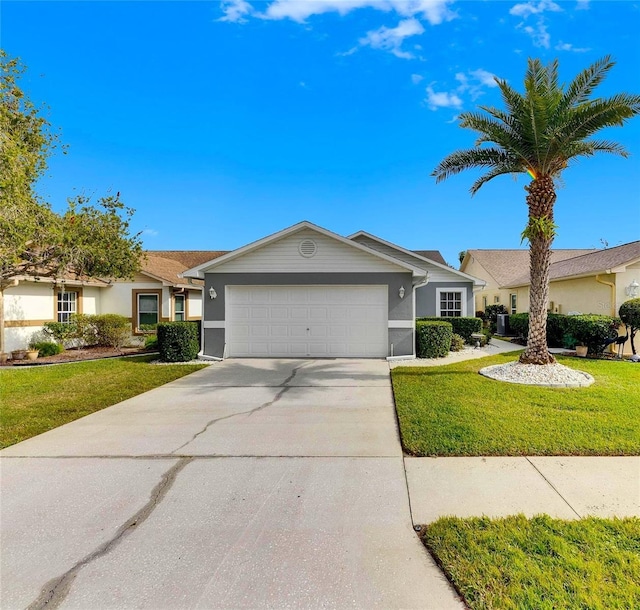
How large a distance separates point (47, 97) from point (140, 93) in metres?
3.72

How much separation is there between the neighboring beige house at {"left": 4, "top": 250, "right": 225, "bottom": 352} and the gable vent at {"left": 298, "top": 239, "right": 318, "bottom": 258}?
495cm

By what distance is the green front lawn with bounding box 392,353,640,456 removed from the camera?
14.5ft

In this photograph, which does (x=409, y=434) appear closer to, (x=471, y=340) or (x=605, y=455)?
(x=605, y=455)

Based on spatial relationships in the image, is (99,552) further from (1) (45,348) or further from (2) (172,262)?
(2) (172,262)

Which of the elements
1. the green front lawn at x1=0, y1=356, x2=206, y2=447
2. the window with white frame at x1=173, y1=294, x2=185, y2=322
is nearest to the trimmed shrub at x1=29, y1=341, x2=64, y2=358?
the green front lawn at x1=0, y1=356, x2=206, y2=447

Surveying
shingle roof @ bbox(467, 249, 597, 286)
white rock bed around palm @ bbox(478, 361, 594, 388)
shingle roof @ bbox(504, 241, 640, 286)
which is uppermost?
shingle roof @ bbox(467, 249, 597, 286)

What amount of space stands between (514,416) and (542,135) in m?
6.49

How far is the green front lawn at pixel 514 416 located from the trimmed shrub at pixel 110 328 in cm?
1166

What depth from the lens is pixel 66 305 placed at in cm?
1504

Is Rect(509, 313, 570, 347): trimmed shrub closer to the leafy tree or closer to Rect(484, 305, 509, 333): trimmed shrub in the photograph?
Rect(484, 305, 509, 333): trimmed shrub

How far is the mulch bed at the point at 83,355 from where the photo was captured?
11.9 m

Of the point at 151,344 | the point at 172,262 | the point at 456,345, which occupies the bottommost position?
the point at 151,344

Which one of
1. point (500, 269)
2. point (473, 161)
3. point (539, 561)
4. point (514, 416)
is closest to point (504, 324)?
point (500, 269)

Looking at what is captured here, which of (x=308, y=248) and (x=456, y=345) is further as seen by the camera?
(x=456, y=345)
